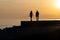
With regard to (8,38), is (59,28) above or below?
above

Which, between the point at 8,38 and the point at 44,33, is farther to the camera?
the point at 8,38

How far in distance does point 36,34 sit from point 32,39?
28 cm

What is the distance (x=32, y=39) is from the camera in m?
8.38

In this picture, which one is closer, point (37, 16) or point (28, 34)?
point (28, 34)

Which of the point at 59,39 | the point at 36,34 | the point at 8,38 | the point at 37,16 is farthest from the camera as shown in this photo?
the point at 37,16

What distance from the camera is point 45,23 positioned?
1127 centimetres

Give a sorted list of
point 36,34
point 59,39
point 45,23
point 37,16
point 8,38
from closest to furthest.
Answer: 1. point 59,39
2. point 36,34
3. point 8,38
4. point 45,23
5. point 37,16

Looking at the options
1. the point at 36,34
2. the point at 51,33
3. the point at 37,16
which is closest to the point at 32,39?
A: the point at 36,34

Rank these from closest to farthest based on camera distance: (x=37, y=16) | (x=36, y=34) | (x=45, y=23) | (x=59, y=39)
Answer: (x=59, y=39) < (x=36, y=34) < (x=45, y=23) < (x=37, y=16)

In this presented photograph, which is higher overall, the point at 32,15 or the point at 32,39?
the point at 32,15

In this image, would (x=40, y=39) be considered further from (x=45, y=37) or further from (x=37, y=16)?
(x=37, y=16)

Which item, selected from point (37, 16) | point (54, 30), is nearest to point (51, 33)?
point (54, 30)

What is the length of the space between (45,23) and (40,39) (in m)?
3.10

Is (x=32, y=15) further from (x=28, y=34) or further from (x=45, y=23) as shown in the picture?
(x=28, y=34)
